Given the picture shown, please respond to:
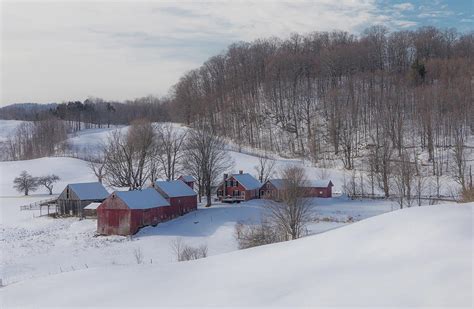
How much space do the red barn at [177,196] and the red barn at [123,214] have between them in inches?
A: 142

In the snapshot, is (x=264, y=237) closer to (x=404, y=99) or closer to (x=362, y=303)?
(x=362, y=303)

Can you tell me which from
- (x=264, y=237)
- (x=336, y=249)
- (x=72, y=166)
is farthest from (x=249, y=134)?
(x=336, y=249)

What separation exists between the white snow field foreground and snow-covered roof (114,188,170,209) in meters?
26.4

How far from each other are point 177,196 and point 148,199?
394 cm

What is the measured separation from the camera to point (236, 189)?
164 feet

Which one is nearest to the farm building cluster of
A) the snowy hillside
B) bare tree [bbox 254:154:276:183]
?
the snowy hillside

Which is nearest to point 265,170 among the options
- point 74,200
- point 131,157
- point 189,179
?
point 189,179

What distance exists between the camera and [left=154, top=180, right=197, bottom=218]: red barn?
135 ft

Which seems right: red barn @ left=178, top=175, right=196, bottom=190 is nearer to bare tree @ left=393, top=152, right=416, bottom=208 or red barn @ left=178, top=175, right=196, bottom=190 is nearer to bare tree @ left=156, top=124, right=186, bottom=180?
bare tree @ left=156, top=124, right=186, bottom=180

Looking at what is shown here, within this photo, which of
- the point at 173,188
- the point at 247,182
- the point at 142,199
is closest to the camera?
the point at 142,199

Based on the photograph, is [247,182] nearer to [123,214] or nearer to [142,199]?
[142,199]

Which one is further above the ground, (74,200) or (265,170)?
(265,170)

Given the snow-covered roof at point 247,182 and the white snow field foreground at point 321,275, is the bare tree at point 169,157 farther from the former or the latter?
the white snow field foreground at point 321,275

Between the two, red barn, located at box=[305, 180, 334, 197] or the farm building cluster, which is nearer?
the farm building cluster
